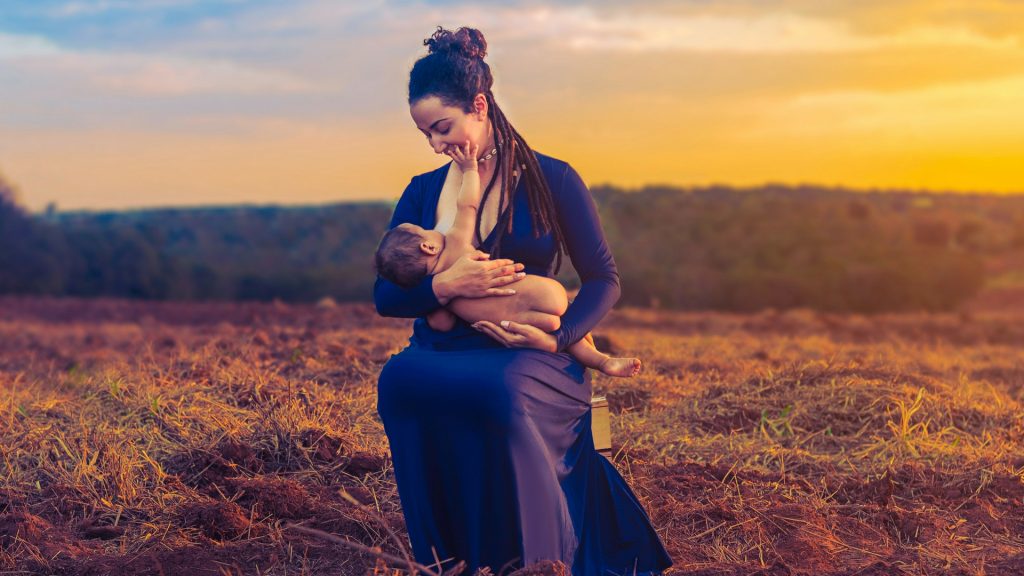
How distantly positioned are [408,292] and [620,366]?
771 mm

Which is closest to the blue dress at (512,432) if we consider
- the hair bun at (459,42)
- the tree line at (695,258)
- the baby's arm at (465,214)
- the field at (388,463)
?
the baby's arm at (465,214)

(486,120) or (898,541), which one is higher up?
(486,120)

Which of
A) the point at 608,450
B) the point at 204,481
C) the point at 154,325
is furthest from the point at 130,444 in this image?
the point at 154,325

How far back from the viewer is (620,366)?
145 inches

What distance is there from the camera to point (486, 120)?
3678mm

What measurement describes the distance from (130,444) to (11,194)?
2885 cm

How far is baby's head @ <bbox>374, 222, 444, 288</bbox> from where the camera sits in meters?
3.47

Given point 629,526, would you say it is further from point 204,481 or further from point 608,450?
point 204,481

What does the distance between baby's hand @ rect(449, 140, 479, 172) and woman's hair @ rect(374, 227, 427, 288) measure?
299 mm

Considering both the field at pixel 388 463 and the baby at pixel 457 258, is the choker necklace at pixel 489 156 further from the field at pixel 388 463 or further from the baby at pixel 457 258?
the field at pixel 388 463

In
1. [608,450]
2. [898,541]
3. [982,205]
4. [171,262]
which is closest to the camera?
[608,450]

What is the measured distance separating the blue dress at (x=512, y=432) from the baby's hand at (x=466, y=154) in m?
0.22

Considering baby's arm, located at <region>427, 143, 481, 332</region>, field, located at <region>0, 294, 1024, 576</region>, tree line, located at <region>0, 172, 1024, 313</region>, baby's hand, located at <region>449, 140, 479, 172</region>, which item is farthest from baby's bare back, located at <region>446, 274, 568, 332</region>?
tree line, located at <region>0, 172, 1024, 313</region>

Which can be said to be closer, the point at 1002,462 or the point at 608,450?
the point at 608,450
